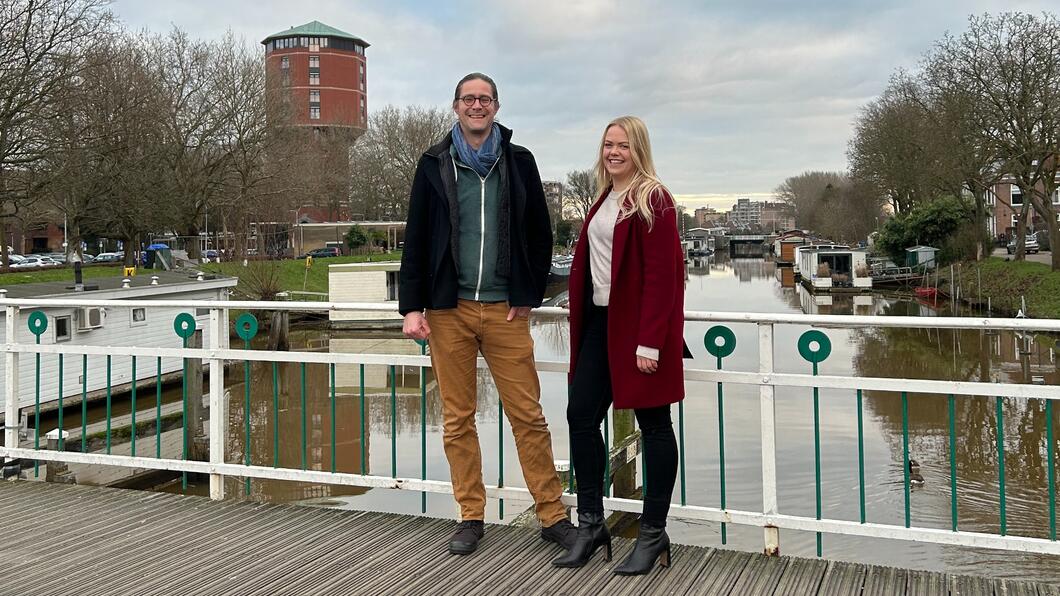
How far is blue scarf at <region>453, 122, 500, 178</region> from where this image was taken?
3355mm

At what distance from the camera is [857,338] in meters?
27.2

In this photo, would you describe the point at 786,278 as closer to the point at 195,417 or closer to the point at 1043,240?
the point at 1043,240

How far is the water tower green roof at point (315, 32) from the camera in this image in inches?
3093

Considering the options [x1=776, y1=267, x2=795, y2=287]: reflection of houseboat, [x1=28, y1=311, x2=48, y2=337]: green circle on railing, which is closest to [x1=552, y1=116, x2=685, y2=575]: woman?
[x1=28, y1=311, x2=48, y2=337]: green circle on railing

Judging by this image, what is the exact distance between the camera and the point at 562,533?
347cm

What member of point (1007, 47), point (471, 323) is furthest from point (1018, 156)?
point (471, 323)

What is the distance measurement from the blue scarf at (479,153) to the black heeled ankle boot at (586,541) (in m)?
1.47

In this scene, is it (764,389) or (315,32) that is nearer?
(764,389)

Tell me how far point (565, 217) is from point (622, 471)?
74906 millimetres

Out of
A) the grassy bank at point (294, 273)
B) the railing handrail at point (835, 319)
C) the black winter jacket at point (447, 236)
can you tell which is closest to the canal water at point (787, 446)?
the railing handrail at point (835, 319)

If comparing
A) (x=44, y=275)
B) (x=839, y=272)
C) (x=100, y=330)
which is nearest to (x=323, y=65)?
(x=839, y=272)

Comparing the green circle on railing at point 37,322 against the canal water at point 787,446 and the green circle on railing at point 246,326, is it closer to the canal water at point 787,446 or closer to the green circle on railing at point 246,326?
the green circle on railing at point 246,326

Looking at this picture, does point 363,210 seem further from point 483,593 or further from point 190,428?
point 483,593

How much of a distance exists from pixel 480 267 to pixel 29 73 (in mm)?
20692
